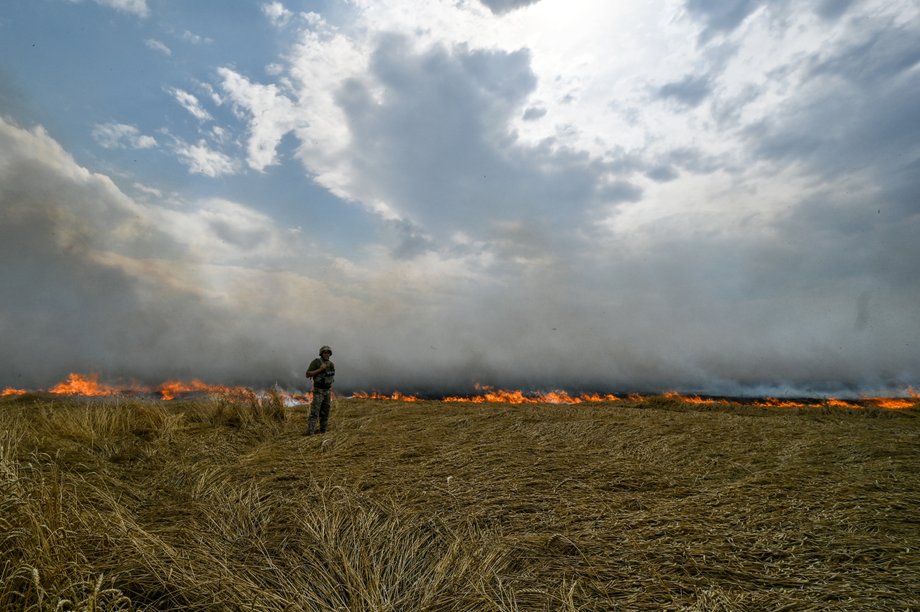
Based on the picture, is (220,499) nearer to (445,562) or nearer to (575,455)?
(445,562)

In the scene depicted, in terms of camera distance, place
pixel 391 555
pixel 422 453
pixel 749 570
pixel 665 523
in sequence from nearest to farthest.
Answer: pixel 749 570, pixel 391 555, pixel 665 523, pixel 422 453

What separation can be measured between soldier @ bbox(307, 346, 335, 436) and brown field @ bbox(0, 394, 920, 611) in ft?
4.85

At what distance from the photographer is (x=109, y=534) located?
2973mm

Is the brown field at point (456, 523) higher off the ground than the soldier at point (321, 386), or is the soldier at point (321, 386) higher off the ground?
the soldier at point (321, 386)

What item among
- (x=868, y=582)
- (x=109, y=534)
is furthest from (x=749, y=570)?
(x=109, y=534)

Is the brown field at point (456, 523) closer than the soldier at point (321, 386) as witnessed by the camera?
Yes

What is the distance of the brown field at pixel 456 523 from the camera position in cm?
264

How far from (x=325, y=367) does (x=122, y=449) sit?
13.3ft

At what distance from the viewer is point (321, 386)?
9.66m

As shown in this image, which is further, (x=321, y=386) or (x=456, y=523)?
(x=321, y=386)

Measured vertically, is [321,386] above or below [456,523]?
above

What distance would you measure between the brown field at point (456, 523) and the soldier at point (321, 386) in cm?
148

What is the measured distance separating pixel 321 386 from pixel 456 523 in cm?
653

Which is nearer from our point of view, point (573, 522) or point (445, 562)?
point (445, 562)
